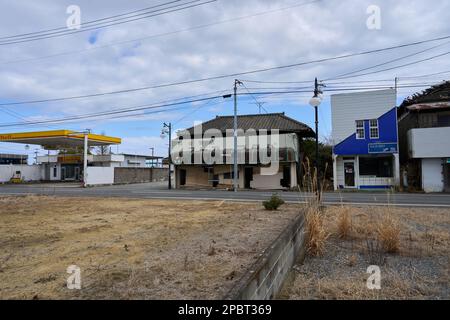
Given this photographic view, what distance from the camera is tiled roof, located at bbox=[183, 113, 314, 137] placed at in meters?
32.7

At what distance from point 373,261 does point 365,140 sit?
922 inches

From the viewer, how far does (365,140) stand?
2781cm

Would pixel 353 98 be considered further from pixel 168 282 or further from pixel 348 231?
pixel 168 282

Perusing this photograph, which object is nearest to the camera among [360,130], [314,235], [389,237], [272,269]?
[272,269]

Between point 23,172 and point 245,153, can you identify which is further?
point 23,172

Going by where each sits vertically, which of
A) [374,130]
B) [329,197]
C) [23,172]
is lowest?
[329,197]

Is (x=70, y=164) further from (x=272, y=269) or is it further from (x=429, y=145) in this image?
(x=272, y=269)

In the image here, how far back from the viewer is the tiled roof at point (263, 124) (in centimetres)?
3271

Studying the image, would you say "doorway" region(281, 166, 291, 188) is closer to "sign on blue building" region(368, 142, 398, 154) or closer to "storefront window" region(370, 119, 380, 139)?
"sign on blue building" region(368, 142, 398, 154)

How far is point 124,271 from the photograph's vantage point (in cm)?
520

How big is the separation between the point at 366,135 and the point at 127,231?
24273 mm

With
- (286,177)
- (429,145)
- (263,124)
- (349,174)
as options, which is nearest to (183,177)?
(263,124)

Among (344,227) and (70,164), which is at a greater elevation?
(70,164)

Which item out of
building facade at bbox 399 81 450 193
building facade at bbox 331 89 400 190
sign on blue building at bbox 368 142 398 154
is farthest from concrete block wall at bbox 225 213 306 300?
sign on blue building at bbox 368 142 398 154
